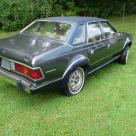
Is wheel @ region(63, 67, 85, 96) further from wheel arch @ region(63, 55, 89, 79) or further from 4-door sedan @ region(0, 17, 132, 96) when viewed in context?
wheel arch @ region(63, 55, 89, 79)

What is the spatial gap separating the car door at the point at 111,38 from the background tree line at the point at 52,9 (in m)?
5.77

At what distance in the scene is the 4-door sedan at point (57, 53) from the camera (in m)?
4.62

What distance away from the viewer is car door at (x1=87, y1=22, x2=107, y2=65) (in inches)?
230

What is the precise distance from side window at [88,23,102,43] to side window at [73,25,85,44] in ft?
0.71

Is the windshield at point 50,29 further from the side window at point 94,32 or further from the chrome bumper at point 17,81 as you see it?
the chrome bumper at point 17,81

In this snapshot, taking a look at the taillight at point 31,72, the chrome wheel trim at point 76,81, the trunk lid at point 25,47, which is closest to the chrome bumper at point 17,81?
the taillight at point 31,72

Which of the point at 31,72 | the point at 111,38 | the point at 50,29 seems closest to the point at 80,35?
the point at 50,29

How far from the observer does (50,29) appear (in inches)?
224

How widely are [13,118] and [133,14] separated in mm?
16376

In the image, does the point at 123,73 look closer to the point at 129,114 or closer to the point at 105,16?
the point at 129,114


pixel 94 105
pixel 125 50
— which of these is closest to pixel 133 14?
pixel 125 50

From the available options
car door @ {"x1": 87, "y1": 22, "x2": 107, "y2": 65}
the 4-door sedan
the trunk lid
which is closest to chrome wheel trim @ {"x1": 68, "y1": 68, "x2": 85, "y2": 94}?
the 4-door sedan

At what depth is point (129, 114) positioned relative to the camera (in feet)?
15.9

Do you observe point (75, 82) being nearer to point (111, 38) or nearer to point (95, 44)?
point (95, 44)
